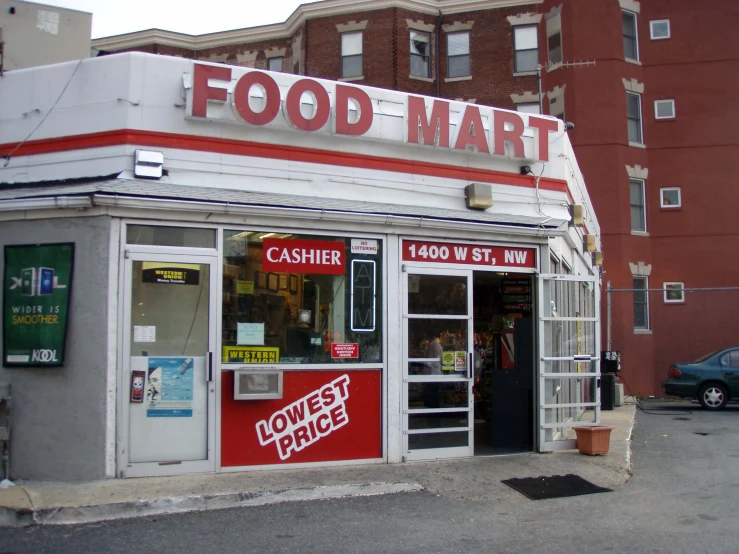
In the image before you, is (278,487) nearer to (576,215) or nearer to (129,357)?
(129,357)

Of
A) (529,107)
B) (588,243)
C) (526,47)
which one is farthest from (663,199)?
(588,243)

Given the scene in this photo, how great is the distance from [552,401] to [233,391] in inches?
185

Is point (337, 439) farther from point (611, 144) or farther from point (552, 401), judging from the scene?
point (611, 144)

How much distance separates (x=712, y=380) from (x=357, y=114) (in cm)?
1266

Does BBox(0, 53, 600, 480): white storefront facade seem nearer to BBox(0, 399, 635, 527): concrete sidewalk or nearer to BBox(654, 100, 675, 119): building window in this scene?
BBox(0, 399, 635, 527): concrete sidewalk

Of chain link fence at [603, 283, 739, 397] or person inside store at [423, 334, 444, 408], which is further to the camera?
chain link fence at [603, 283, 739, 397]

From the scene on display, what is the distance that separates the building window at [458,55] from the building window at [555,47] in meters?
3.02

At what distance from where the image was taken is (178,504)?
24.4ft

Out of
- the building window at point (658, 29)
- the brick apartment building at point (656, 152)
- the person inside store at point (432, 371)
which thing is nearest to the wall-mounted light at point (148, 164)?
the person inside store at point (432, 371)

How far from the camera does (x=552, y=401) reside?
10.8 m

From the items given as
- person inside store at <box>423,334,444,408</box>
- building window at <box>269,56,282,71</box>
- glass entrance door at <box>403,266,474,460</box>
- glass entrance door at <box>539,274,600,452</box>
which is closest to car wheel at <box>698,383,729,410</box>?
glass entrance door at <box>539,274,600,452</box>

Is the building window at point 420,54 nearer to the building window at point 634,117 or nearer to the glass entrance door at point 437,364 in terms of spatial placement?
the building window at point 634,117

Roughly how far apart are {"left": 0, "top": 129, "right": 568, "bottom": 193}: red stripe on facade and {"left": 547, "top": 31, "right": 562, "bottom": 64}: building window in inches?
606

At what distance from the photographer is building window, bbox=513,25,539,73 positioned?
26.5 metres
